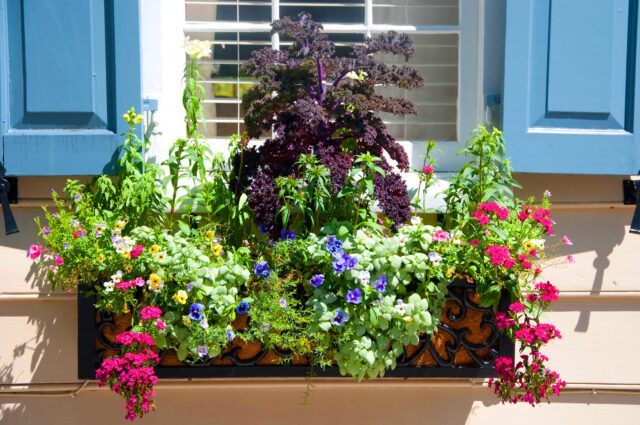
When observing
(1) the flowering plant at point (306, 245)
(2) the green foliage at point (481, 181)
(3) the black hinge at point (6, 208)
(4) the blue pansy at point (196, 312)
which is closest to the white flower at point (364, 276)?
(1) the flowering plant at point (306, 245)

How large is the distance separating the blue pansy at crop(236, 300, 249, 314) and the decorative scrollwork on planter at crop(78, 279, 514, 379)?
0.14m

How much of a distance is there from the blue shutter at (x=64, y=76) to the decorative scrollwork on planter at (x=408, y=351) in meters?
0.57

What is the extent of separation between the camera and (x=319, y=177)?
3.32m

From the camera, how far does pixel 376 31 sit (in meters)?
3.96

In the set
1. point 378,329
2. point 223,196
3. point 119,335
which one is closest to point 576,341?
point 378,329

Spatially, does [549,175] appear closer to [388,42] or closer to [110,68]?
[388,42]

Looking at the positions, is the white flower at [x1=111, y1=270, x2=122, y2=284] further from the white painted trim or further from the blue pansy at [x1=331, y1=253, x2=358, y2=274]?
the white painted trim

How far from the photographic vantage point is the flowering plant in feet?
10.7

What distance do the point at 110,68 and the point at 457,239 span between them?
4.85 feet

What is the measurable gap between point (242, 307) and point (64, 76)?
113 cm

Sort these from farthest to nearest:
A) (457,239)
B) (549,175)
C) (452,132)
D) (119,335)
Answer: (452,132)
(549,175)
(457,239)
(119,335)

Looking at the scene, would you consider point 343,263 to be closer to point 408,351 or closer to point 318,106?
point 408,351

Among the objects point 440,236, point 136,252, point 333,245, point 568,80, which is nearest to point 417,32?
point 568,80

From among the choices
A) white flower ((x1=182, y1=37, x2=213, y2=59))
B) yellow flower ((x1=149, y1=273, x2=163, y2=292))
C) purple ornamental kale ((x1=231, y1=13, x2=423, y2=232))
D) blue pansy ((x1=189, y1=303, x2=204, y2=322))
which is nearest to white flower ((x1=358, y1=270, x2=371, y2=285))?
purple ornamental kale ((x1=231, y1=13, x2=423, y2=232))
